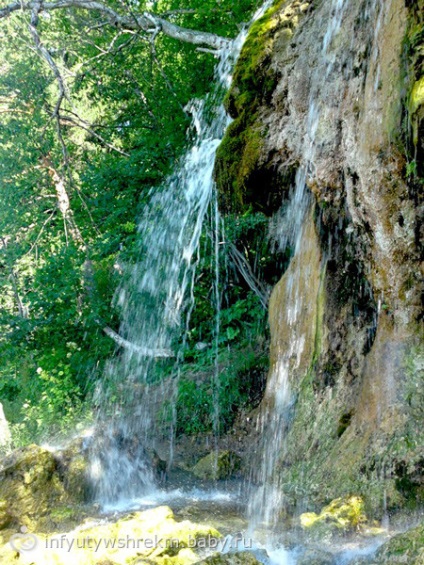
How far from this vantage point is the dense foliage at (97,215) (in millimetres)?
9453

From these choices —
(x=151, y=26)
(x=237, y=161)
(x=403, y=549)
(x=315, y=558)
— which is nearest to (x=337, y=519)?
(x=315, y=558)

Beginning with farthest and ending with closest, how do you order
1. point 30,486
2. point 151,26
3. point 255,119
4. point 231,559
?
point 151,26, point 255,119, point 30,486, point 231,559

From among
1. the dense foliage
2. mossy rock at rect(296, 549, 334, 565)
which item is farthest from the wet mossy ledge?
mossy rock at rect(296, 549, 334, 565)

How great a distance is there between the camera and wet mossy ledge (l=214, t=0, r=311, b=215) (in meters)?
5.55

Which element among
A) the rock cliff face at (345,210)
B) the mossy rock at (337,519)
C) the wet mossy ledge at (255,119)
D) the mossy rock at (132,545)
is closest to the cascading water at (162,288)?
the wet mossy ledge at (255,119)

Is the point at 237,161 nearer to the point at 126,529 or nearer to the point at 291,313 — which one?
the point at 291,313

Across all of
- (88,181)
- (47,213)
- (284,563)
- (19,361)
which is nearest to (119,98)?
(88,181)

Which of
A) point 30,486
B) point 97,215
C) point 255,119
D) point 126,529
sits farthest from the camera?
point 97,215

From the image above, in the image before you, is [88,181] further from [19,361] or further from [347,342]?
[347,342]

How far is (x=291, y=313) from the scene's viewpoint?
20.9ft

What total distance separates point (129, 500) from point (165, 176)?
5.53m

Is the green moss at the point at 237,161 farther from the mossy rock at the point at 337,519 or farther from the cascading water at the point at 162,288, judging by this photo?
the mossy rock at the point at 337,519

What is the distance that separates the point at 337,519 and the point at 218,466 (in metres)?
2.82

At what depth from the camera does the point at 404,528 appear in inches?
142
